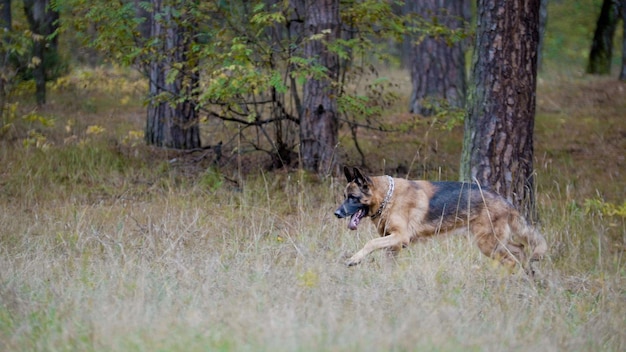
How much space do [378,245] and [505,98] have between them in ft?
9.34

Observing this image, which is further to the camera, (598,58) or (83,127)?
(598,58)

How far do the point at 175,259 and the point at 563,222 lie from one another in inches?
192

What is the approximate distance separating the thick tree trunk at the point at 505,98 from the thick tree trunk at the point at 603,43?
15.5 m

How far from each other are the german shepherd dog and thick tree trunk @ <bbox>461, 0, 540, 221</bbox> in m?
1.22

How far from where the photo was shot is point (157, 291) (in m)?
6.52

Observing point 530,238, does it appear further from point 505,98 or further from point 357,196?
point 505,98

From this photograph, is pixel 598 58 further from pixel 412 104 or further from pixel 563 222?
pixel 563 222

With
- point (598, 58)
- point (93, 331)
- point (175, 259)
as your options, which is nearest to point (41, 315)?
point (93, 331)

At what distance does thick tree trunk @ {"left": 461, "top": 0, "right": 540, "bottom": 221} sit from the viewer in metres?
9.48

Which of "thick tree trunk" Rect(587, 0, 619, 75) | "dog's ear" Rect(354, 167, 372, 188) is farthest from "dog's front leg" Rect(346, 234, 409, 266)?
"thick tree trunk" Rect(587, 0, 619, 75)

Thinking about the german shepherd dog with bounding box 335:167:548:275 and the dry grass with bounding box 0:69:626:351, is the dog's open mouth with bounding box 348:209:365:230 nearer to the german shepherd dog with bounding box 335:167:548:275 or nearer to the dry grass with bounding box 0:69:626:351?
the german shepherd dog with bounding box 335:167:548:275

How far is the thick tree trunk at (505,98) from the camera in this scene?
31.1 feet

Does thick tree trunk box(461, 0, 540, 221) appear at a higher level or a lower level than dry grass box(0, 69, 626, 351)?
higher

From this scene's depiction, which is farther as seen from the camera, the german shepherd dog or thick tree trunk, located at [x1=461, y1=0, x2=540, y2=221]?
thick tree trunk, located at [x1=461, y1=0, x2=540, y2=221]
